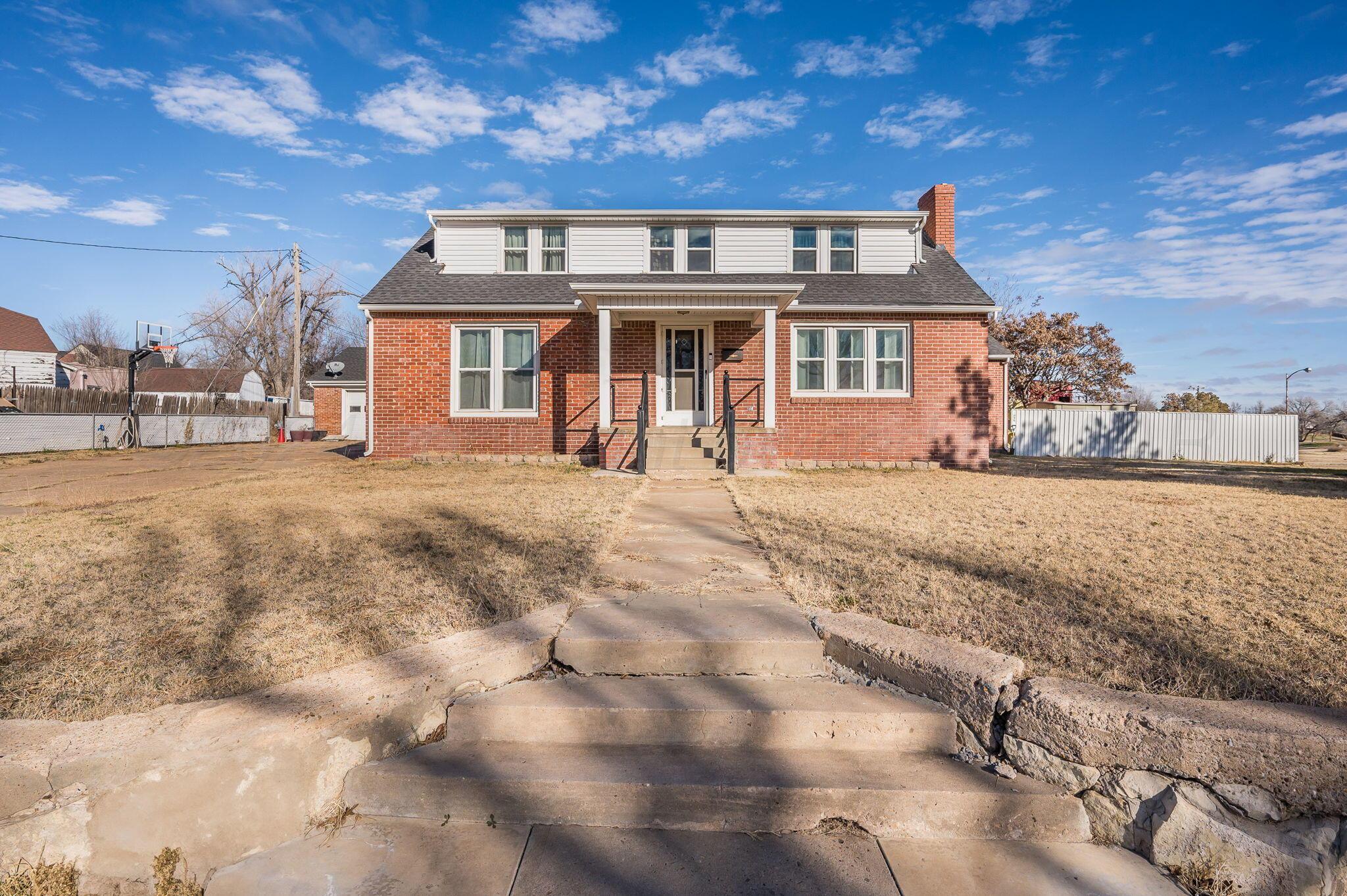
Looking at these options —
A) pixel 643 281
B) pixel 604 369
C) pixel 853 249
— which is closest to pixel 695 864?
pixel 604 369

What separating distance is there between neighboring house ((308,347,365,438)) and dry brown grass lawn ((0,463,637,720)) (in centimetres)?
2173

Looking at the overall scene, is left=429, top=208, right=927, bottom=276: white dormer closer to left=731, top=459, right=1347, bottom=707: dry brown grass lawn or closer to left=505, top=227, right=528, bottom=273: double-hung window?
left=505, top=227, right=528, bottom=273: double-hung window

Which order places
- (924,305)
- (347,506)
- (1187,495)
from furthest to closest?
(924,305) < (1187,495) < (347,506)

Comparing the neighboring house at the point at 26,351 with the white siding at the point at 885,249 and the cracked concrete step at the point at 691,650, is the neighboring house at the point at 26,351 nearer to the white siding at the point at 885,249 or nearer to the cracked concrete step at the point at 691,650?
the white siding at the point at 885,249

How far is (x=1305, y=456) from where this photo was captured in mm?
Result: 20094

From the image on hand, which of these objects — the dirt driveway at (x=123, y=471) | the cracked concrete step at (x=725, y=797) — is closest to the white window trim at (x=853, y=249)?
the dirt driveway at (x=123, y=471)

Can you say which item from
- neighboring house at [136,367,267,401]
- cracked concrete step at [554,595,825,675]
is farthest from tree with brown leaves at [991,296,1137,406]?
neighboring house at [136,367,267,401]

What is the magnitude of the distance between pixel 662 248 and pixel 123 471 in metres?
10.5

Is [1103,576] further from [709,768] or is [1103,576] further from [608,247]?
[608,247]

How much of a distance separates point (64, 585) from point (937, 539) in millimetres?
5756

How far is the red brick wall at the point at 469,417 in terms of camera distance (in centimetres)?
1221

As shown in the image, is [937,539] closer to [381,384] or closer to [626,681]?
[626,681]

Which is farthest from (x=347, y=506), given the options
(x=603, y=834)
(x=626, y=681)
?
(x=603, y=834)

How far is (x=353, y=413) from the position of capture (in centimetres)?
2741
